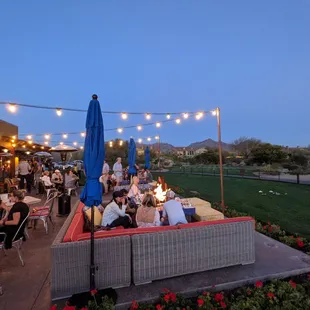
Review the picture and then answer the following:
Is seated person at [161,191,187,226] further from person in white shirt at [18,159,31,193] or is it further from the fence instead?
the fence

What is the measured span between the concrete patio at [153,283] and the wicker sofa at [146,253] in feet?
0.40

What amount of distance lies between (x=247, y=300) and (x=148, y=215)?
69.1 inches

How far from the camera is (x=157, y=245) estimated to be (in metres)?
2.92

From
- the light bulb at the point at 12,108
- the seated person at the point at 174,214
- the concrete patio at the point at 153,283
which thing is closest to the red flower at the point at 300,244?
the concrete patio at the point at 153,283

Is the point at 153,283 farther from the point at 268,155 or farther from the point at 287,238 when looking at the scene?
the point at 268,155

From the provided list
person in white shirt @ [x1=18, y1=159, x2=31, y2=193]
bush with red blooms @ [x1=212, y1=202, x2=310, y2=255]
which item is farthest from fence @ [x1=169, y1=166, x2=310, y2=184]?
person in white shirt @ [x1=18, y1=159, x2=31, y2=193]

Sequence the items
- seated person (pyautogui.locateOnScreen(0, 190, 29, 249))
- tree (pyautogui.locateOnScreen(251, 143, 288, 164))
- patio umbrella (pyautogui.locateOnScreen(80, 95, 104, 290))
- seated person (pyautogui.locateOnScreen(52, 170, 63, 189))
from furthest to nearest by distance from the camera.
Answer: tree (pyautogui.locateOnScreen(251, 143, 288, 164)) < seated person (pyautogui.locateOnScreen(52, 170, 63, 189)) < seated person (pyautogui.locateOnScreen(0, 190, 29, 249)) < patio umbrella (pyautogui.locateOnScreen(80, 95, 104, 290))

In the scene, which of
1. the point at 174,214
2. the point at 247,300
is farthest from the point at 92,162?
the point at 247,300

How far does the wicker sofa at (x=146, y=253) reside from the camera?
2.63 metres

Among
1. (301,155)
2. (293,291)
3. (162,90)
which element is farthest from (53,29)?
(162,90)

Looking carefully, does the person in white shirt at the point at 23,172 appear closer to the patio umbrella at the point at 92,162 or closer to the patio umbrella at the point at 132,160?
the patio umbrella at the point at 132,160

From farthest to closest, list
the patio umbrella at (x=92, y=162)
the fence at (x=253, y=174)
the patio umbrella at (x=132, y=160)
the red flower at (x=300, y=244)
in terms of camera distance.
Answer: the fence at (x=253, y=174)
the patio umbrella at (x=132, y=160)
the red flower at (x=300, y=244)
the patio umbrella at (x=92, y=162)

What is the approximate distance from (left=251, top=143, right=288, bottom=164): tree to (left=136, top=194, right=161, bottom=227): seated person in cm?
3059

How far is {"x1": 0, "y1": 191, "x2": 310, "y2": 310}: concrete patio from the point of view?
263cm
